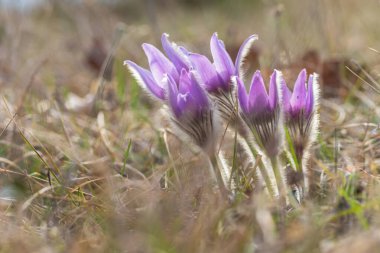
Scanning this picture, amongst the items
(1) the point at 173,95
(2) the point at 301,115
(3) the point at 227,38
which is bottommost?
(3) the point at 227,38

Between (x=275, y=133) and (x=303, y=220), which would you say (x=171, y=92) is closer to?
(x=275, y=133)

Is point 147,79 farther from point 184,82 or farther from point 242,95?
point 242,95

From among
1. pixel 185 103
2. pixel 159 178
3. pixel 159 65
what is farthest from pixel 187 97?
pixel 159 178

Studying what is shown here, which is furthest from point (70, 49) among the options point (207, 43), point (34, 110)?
point (34, 110)

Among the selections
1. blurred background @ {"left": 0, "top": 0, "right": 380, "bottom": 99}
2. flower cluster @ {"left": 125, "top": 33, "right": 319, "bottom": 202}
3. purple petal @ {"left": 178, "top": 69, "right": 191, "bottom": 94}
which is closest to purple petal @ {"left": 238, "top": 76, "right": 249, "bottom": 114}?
flower cluster @ {"left": 125, "top": 33, "right": 319, "bottom": 202}

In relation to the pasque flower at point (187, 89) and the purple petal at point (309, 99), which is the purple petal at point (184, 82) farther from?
the purple petal at point (309, 99)

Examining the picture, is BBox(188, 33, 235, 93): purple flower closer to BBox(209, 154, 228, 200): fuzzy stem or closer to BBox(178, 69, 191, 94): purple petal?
BBox(178, 69, 191, 94): purple petal
